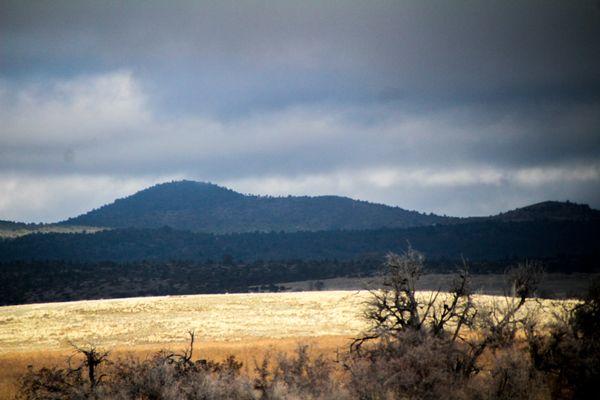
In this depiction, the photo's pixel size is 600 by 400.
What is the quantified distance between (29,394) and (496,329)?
76.7ft

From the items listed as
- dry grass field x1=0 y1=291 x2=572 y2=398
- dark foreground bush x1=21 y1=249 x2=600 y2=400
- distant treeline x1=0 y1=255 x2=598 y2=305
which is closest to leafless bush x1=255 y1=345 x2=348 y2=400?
dark foreground bush x1=21 y1=249 x2=600 y2=400

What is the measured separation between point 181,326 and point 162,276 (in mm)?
86235

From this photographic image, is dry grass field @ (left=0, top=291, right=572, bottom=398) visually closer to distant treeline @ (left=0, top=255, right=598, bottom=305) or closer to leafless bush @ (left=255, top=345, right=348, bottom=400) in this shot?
leafless bush @ (left=255, top=345, right=348, bottom=400)

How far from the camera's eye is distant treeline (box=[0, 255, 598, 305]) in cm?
12450

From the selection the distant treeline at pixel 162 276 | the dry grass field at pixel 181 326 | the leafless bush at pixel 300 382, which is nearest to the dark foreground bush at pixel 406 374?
the leafless bush at pixel 300 382

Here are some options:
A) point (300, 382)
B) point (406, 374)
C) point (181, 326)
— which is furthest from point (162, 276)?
point (406, 374)

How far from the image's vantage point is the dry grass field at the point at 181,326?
4300cm

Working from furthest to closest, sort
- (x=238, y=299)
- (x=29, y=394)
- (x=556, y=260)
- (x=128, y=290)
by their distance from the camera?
(x=556, y=260) < (x=128, y=290) < (x=238, y=299) < (x=29, y=394)

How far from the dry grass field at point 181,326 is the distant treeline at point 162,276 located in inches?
1976

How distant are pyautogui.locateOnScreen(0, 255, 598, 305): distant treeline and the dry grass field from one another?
50189 mm

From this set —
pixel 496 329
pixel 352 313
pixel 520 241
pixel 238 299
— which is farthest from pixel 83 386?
pixel 520 241

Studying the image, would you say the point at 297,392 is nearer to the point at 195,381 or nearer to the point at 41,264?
the point at 195,381

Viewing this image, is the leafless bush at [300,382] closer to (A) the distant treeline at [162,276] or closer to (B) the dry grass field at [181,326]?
(B) the dry grass field at [181,326]

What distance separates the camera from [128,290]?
129875 millimetres
